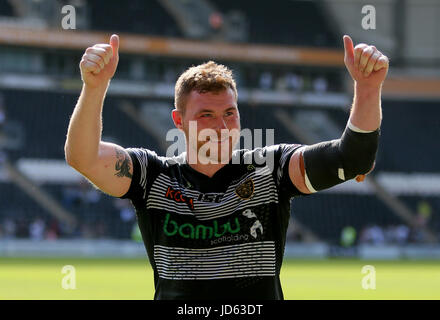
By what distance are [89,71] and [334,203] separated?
119ft

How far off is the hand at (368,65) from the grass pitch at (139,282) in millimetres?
11061

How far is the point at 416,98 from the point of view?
46219 millimetres

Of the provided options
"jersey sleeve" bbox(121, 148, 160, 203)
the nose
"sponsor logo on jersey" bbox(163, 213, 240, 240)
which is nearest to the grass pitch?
"jersey sleeve" bbox(121, 148, 160, 203)

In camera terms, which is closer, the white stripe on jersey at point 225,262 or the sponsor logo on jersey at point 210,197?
the white stripe on jersey at point 225,262

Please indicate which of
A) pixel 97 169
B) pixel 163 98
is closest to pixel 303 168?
pixel 97 169

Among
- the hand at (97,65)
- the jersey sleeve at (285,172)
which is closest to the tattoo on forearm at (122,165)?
the hand at (97,65)

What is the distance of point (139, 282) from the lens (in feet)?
58.2

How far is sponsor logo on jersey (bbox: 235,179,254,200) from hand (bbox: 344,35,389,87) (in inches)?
26.6

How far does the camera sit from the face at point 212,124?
334 cm

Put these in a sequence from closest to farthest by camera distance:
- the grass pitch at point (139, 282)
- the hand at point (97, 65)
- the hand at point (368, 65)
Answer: the hand at point (368, 65) → the hand at point (97, 65) → the grass pitch at point (139, 282)

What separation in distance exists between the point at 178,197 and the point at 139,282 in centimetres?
1464

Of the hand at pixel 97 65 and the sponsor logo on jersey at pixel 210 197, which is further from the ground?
the hand at pixel 97 65

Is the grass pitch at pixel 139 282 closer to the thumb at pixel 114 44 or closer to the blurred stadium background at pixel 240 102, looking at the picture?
the blurred stadium background at pixel 240 102

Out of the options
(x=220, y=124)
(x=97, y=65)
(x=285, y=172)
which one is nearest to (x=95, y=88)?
(x=97, y=65)
